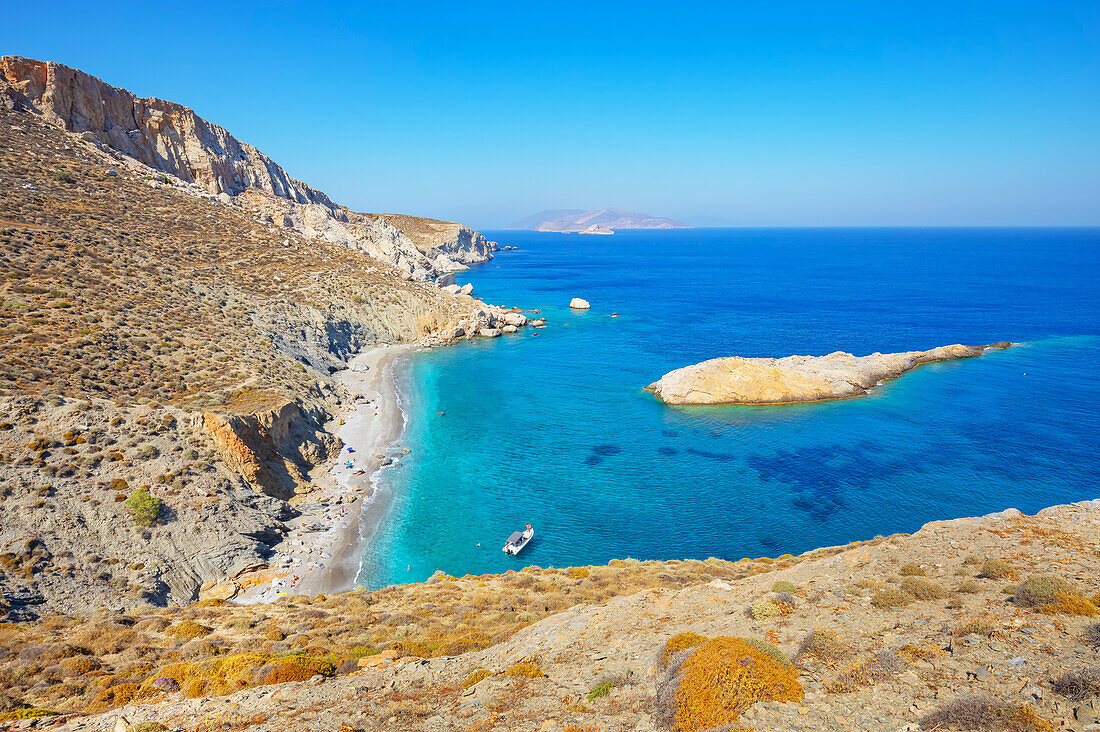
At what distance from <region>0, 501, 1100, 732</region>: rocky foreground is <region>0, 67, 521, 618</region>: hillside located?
5787 millimetres

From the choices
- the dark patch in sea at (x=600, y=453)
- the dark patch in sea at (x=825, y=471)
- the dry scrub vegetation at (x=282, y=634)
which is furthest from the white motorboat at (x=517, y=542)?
the dark patch in sea at (x=825, y=471)

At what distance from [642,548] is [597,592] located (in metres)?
10.1

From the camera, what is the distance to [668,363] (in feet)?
213

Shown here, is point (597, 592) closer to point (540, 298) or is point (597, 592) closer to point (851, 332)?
point (851, 332)

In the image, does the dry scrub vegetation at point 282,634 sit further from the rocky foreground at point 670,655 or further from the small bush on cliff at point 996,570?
the small bush on cliff at point 996,570

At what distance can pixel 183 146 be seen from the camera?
86188mm

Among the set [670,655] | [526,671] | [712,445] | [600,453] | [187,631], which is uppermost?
[670,655]

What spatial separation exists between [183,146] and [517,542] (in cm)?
9538

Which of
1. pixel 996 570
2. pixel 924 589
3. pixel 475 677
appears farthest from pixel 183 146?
pixel 996 570

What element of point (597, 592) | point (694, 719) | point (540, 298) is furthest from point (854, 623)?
point (540, 298)

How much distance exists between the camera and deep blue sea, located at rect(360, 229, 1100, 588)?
31.1 m

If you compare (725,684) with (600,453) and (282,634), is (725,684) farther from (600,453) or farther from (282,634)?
(600,453)

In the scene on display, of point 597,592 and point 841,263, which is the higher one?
point 841,263

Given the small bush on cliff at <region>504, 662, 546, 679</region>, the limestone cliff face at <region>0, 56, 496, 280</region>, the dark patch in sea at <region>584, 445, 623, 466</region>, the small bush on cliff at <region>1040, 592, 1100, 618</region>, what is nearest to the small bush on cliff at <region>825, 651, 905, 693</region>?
the small bush on cliff at <region>1040, 592, 1100, 618</region>
